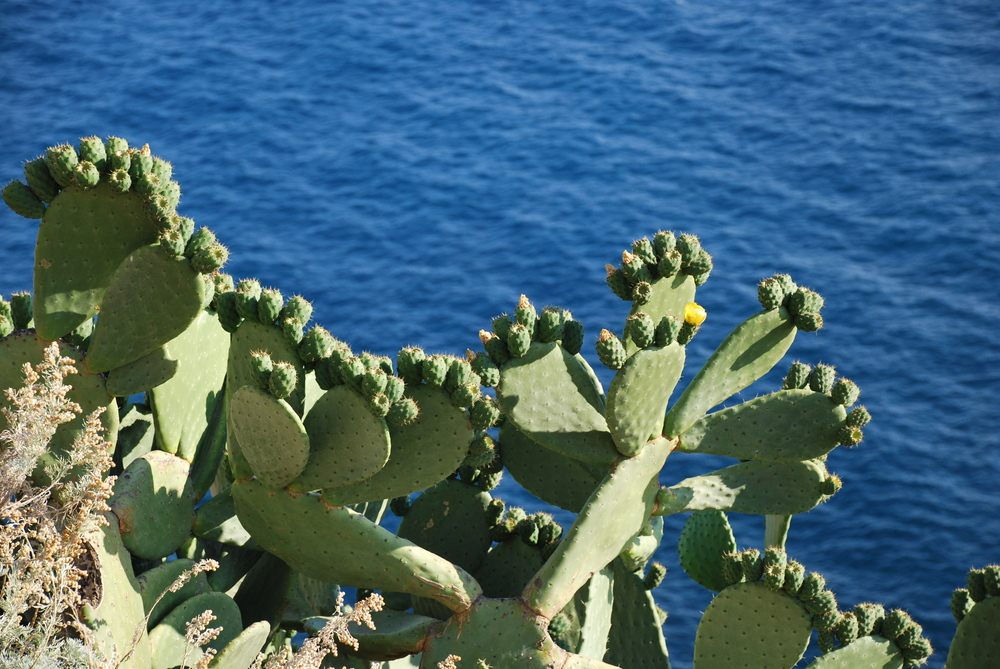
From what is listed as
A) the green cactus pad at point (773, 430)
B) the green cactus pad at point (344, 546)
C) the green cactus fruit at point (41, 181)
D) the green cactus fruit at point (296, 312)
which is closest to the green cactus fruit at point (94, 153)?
the green cactus fruit at point (41, 181)

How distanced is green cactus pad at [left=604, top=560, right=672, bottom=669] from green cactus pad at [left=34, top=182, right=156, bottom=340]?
224cm

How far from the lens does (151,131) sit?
61.5ft

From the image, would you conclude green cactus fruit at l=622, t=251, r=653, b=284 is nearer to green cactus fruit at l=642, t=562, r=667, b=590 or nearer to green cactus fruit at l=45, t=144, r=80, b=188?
green cactus fruit at l=642, t=562, r=667, b=590

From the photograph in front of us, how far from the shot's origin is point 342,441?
353 centimetres

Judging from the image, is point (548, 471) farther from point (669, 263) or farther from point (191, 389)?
point (191, 389)

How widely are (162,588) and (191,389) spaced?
2.50ft

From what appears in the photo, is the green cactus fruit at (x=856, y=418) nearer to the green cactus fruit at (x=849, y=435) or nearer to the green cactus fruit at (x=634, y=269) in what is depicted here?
the green cactus fruit at (x=849, y=435)

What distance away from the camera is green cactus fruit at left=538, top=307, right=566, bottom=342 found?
3.84 meters

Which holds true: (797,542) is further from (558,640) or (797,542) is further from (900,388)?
(558,640)

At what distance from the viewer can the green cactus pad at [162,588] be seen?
373cm

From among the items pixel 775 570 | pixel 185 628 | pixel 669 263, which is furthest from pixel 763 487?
pixel 185 628

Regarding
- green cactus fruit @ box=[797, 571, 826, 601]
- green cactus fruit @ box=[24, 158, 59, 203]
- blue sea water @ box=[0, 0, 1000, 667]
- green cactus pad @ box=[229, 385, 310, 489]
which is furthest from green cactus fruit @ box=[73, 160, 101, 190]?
blue sea water @ box=[0, 0, 1000, 667]

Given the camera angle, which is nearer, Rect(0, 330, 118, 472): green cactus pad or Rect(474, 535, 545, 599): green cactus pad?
Rect(0, 330, 118, 472): green cactus pad

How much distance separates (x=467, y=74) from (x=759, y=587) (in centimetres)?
1748
